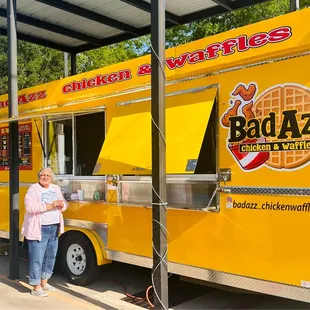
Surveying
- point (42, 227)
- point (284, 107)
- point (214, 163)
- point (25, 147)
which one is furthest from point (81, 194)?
point (284, 107)

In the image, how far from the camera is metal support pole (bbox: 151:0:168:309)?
412cm

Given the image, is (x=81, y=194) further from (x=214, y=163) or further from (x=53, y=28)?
(x=53, y=28)

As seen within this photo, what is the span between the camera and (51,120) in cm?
668

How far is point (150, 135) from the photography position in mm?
4895

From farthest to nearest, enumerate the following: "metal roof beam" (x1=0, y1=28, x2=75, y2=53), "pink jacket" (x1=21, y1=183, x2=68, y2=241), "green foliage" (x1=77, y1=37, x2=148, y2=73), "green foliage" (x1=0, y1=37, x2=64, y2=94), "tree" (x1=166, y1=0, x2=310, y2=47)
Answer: "green foliage" (x1=77, y1=37, x2=148, y2=73) < "green foliage" (x1=0, y1=37, x2=64, y2=94) < "tree" (x1=166, y1=0, x2=310, y2=47) < "metal roof beam" (x1=0, y1=28, x2=75, y2=53) < "pink jacket" (x1=21, y1=183, x2=68, y2=241)

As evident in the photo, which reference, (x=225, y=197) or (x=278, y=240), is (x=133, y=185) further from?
(x=278, y=240)

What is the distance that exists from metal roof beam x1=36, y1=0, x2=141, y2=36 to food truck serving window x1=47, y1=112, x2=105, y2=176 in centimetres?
198

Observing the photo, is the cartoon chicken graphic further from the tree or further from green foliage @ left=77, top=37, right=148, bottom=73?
green foliage @ left=77, top=37, right=148, bottom=73

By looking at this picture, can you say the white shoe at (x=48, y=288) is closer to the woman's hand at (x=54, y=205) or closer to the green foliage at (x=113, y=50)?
the woman's hand at (x=54, y=205)

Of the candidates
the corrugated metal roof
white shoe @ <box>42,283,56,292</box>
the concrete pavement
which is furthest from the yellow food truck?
the corrugated metal roof

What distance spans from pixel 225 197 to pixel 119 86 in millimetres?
2250

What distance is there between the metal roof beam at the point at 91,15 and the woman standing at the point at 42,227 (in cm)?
308

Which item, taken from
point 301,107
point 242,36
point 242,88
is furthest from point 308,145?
point 242,36

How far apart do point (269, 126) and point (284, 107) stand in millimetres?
229
